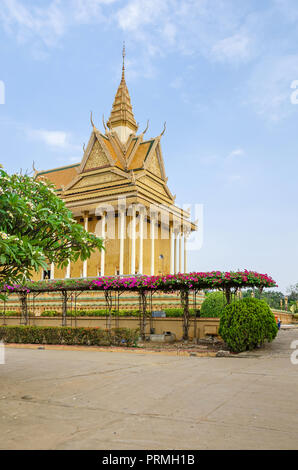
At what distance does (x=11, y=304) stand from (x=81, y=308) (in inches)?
256

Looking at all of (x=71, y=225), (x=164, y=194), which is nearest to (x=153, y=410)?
(x=71, y=225)

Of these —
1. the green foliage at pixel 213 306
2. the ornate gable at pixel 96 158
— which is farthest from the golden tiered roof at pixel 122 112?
the green foliage at pixel 213 306

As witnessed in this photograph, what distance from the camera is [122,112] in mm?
36062

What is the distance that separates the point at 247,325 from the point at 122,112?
27.7 meters

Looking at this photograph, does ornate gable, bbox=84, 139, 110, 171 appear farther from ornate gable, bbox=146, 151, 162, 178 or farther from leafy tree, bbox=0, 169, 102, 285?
leafy tree, bbox=0, 169, 102, 285

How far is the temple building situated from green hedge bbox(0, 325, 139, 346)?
36.8ft

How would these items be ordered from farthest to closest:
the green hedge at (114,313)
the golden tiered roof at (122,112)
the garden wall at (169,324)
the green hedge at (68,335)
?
1. the golden tiered roof at (122,112)
2. the green hedge at (114,313)
3. the garden wall at (169,324)
4. the green hedge at (68,335)

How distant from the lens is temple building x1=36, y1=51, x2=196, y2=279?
2866 centimetres

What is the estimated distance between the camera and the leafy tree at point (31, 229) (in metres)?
6.26

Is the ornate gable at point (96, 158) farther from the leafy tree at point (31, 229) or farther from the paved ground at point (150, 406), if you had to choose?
the leafy tree at point (31, 229)

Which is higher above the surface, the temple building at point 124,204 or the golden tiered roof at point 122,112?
the golden tiered roof at point 122,112

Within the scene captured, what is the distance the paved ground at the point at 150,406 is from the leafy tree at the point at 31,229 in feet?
6.70

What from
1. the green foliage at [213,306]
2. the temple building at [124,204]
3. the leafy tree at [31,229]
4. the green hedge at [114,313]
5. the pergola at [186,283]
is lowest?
the green hedge at [114,313]

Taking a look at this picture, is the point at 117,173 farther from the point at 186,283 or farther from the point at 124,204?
the point at 186,283
